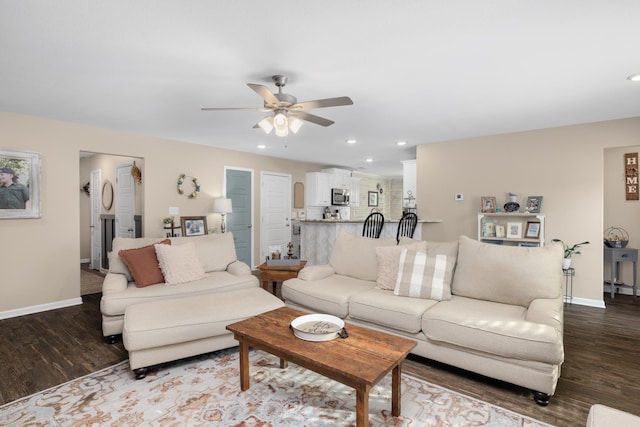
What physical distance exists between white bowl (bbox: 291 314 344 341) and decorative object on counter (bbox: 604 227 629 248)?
15.1 ft

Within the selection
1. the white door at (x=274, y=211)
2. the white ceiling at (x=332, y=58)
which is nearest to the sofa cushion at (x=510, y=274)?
the white ceiling at (x=332, y=58)

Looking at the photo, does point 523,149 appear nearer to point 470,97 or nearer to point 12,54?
point 470,97

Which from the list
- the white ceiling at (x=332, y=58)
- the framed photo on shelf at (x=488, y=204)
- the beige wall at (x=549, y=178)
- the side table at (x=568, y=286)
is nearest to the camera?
the white ceiling at (x=332, y=58)

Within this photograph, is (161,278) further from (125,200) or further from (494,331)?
(494,331)

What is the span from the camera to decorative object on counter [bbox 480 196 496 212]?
4.73 m

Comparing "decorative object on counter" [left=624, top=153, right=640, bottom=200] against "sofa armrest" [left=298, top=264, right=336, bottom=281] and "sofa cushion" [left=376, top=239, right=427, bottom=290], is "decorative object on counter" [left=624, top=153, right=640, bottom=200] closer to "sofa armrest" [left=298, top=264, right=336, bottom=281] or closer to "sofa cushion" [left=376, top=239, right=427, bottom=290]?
"sofa cushion" [left=376, top=239, right=427, bottom=290]

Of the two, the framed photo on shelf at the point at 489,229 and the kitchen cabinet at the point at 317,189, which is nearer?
the framed photo on shelf at the point at 489,229

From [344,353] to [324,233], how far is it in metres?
3.72

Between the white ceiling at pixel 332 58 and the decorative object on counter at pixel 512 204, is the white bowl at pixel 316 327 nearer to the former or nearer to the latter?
the white ceiling at pixel 332 58

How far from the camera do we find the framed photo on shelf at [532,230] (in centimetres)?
442

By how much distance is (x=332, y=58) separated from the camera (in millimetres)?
2383

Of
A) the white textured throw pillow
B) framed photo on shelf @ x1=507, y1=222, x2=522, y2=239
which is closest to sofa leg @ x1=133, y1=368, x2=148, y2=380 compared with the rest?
the white textured throw pillow

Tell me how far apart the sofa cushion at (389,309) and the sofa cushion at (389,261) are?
0.13 metres

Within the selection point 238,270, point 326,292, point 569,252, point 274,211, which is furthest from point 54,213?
point 569,252
